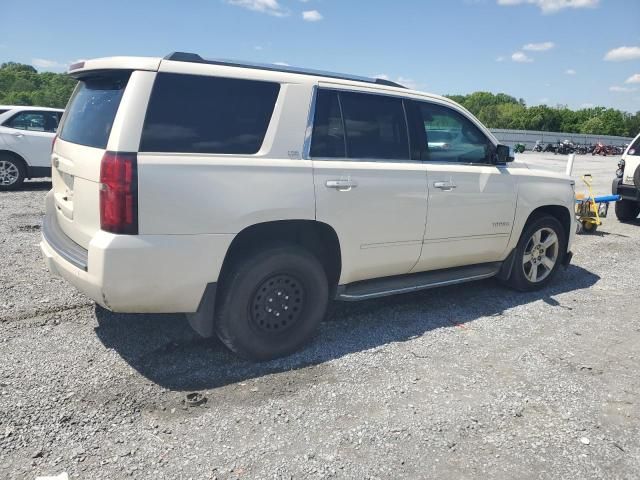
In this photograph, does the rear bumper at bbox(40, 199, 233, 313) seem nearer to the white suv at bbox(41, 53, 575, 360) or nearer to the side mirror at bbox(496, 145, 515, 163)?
the white suv at bbox(41, 53, 575, 360)

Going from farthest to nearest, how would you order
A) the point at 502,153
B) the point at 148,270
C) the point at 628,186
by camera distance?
the point at 628,186 < the point at 502,153 < the point at 148,270

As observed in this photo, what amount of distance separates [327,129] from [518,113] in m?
113

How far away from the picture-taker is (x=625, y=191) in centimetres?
982

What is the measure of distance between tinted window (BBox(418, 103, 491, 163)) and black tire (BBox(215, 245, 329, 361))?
63.5 inches

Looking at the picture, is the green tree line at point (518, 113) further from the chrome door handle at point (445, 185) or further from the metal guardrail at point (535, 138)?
the chrome door handle at point (445, 185)

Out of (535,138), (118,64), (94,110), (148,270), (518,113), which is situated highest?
(518,113)

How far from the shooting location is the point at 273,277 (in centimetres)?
360

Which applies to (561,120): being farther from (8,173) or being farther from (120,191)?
(120,191)

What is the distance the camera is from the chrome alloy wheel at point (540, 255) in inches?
211

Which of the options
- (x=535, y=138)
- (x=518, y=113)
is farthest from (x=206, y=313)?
(x=518, y=113)

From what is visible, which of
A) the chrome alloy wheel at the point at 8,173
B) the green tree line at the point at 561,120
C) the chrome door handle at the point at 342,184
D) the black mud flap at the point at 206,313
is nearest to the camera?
the black mud flap at the point at 206,313

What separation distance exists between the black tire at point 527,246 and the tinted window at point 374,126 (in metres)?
1.82

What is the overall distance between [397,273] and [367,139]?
1.18 m

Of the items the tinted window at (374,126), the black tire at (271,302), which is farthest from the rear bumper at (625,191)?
the black tire at (271,302)
